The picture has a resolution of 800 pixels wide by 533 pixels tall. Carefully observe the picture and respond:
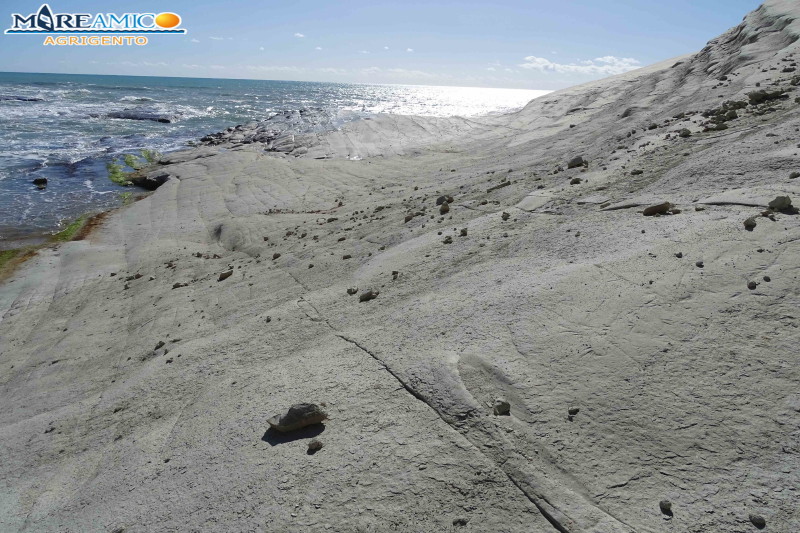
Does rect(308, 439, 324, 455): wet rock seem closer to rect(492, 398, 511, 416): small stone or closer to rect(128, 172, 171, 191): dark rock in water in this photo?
rect(492, 398, 511, 416): small stone

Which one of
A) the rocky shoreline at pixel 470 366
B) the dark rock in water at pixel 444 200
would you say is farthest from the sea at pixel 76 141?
the dark rock in water at pixel 444 200

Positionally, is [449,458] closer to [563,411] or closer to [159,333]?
[563,411]

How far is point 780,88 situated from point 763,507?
29.3 feet

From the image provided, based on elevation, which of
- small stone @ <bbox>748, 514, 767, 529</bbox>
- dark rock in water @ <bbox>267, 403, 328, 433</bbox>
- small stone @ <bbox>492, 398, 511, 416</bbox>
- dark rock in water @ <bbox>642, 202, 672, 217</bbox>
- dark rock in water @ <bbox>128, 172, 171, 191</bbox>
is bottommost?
dark rock in water @ <bbox>128, 172, 171, 191</bbox>

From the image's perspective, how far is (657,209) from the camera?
591 centimetres

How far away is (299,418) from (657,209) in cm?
466

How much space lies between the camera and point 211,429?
432cm

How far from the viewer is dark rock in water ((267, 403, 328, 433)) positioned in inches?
153

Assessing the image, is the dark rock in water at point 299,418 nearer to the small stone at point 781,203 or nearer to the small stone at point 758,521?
the small stone at point 758,521

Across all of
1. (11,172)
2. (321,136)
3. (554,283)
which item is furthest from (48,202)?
(554,283)

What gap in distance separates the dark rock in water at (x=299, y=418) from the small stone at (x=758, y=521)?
277 cm

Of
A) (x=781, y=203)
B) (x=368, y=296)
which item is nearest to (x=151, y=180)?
(x=368, y=296)

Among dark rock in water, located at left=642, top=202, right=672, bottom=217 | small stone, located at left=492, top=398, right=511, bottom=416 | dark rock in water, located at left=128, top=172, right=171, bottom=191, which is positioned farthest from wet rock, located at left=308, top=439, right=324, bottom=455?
dark rock in water, located at left=128, top=172, right=171, bottom=191

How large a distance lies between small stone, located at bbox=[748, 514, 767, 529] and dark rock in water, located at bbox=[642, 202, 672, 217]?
13.0ft
